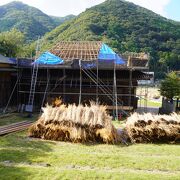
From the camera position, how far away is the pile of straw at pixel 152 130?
536 inches

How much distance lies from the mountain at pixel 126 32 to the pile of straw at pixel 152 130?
4282 centimetres

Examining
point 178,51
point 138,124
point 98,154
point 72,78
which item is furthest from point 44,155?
point 178,51

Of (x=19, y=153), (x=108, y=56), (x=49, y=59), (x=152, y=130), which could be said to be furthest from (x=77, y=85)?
(x=19, y=153)

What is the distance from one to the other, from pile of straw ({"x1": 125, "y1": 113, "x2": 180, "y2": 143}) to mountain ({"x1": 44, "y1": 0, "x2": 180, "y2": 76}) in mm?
42819

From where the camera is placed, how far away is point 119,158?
34.7 ft

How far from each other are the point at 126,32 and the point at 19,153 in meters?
59.6

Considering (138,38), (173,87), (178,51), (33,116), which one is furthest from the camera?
(178,51)

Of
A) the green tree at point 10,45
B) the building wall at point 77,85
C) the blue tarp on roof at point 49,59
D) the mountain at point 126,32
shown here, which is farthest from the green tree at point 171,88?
the mountain at point 126,32

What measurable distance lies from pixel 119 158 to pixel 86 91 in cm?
1238

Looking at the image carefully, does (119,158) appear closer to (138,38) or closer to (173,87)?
(173,87)

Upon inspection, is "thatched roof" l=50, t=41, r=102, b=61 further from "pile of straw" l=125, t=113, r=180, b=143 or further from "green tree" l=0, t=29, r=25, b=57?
"green tree" l=0, t=29, r=25, b=57

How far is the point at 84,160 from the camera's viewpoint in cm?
1018

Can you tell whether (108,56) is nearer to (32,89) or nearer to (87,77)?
Answer: (87,77)

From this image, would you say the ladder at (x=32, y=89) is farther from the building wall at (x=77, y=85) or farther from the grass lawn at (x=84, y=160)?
the grass lawn at (x=84, y=160)
